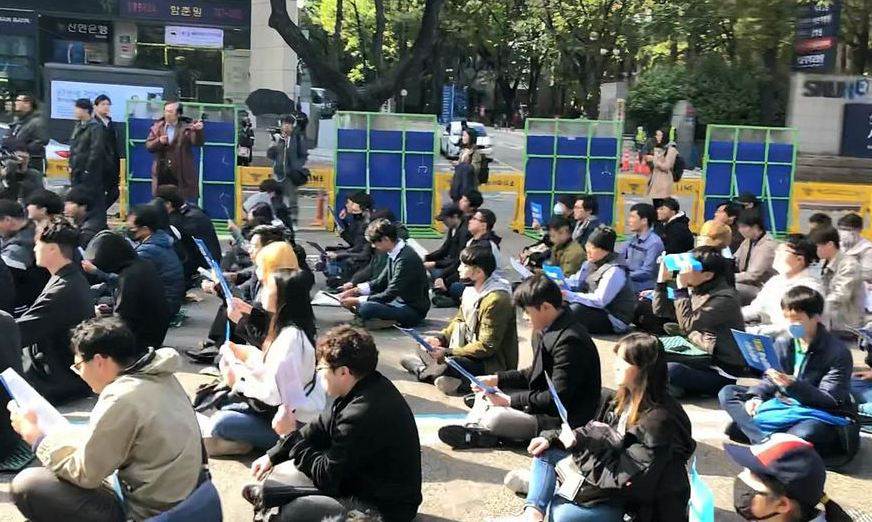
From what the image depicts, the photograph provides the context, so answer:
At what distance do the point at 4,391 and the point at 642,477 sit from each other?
3474 millimetres

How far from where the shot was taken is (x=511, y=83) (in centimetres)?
5869

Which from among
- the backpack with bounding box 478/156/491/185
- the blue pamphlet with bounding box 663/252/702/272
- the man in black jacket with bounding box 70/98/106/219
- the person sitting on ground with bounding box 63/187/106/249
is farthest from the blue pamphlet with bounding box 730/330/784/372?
the backpack with bounding box 478/156/491/185

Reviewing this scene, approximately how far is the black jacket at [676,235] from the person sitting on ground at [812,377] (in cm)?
410

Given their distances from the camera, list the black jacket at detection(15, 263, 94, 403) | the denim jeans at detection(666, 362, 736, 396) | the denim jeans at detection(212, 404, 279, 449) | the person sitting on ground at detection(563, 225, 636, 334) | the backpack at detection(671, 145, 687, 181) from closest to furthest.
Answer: the denim jeans at detection(212, 404, 279, 449)
the black jacket at detection(15, 263, 94, 403)
the denim jeans at detection(666, 362, 736, 396)
the person sitting on ground at detection(563, 225, 636, 334)
the backpack at detection(671, 145, 687, 181)

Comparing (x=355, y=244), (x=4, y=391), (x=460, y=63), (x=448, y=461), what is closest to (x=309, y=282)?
(x=448, y=461)

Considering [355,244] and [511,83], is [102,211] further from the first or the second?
[511,83]

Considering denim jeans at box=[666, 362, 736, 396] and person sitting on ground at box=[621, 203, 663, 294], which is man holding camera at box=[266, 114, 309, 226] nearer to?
person sitting on ground at box=[621, 203, 663, 294]

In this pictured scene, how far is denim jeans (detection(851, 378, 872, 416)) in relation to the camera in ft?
22.8

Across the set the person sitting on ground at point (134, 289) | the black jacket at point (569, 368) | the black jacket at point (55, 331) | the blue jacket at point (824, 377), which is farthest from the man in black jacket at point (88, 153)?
the blue jacket at point (824, 377)

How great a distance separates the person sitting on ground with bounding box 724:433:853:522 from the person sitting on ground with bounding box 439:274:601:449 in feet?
6.10

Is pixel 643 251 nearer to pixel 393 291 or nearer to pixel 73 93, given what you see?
pixel 393 291

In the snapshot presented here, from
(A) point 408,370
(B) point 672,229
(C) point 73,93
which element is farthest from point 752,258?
(C) point 73,93

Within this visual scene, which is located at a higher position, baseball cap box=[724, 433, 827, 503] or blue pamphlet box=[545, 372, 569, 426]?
baseball cap box=[724, 433, 827, 503]

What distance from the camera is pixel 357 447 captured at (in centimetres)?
455
